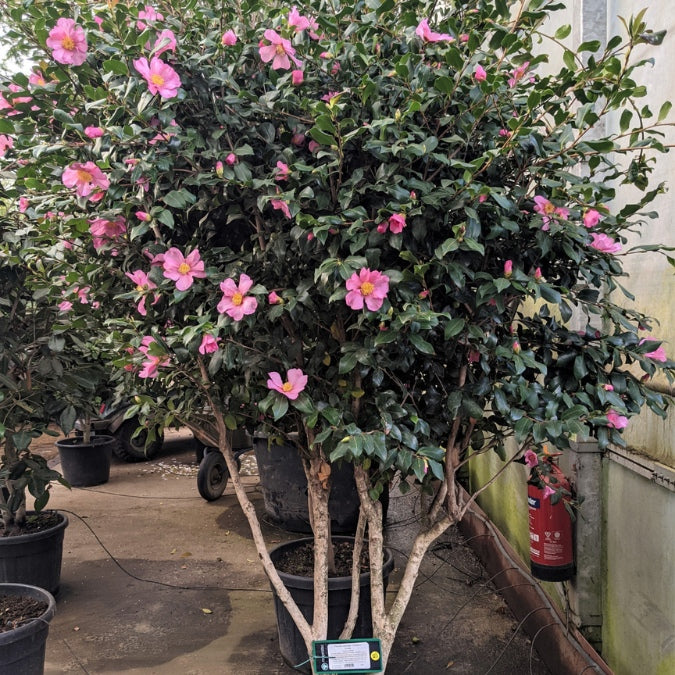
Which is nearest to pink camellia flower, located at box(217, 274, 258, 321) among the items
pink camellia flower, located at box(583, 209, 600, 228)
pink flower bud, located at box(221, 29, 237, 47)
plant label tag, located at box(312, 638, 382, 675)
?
pink flower bud, located at box(221, 29, 237, 47)

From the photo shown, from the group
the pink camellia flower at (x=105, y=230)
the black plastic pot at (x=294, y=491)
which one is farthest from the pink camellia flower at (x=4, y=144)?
the black plastic pot at (x=294, y=491)

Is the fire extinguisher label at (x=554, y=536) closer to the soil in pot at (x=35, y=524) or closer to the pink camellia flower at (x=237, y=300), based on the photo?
the pink camellia flower at (x=237, y=300)

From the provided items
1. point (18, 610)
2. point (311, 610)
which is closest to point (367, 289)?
point (311, 610)

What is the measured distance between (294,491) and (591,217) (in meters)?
3.01

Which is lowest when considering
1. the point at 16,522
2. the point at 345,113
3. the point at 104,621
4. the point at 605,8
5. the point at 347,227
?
the point at 104,621

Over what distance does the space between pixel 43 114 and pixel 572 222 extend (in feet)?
4.68

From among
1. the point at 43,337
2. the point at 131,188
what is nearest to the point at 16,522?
the point at 43,337

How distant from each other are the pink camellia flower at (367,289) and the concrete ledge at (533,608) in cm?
161

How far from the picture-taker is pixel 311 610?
2.56 meters

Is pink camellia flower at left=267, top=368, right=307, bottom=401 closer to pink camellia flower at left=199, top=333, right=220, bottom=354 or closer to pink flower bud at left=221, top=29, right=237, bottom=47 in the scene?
pink camellia flower at left=199, top=333, right=220, bottom=354

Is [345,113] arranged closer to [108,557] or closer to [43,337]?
[43,337]

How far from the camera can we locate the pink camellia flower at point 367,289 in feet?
5.14

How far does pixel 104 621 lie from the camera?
3176 millimetres

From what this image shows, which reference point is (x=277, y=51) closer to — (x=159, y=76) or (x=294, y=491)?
(x=159, y=76)
